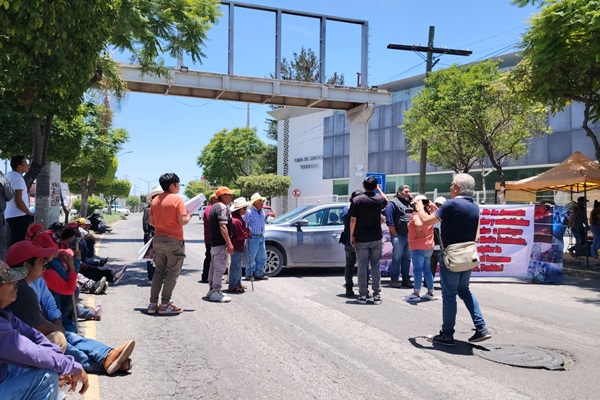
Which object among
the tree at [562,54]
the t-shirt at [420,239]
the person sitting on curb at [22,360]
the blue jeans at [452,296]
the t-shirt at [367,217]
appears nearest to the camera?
the person sitting on curb at [22,360]

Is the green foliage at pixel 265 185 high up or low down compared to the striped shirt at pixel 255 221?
up

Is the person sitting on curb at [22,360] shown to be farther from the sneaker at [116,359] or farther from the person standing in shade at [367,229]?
the person standing in shade at [367,229]

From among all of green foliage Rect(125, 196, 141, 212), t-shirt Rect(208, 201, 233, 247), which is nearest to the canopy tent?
t-shirt Rect(208, 201, 233, 247)

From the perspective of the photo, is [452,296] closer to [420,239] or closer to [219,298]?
[420,239]

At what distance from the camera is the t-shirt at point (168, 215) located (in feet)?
24.2

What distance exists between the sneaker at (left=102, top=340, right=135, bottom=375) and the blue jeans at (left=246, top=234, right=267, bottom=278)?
17.2ft

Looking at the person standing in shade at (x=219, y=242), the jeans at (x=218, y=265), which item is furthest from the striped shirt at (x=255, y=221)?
the jeans at (x=218, y=265)

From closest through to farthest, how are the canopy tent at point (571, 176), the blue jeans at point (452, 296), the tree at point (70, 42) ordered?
the blue jeans at point (452, 296) → the tree at point (70, 42) → the canopy tent at point (571, 176)

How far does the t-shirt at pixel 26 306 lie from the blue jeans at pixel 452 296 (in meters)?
4.06

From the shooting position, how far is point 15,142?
13.9 metres

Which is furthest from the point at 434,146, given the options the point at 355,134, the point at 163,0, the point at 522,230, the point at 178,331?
the point at 178,331

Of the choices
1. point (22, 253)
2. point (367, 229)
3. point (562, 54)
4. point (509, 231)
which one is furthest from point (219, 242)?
point (562, 54)

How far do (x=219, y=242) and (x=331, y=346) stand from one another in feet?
10.4

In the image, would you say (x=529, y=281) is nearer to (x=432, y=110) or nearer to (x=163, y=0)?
(x=163, y=0)
